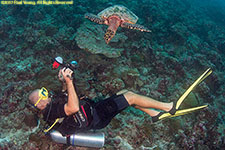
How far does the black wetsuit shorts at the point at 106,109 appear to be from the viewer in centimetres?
259

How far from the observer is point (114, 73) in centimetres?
496

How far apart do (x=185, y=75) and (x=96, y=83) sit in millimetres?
4454

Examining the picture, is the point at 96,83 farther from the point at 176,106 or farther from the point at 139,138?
the point at 176,106

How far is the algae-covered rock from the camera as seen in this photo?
560 centimetres

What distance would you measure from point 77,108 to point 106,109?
2.58 feet

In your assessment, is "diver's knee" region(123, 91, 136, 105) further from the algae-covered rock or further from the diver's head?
the algae-covered rock

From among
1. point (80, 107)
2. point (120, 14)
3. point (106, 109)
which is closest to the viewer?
point (80, 107)

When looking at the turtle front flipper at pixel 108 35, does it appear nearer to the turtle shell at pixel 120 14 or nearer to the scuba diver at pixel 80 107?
the turtle shell at pixel 120 14

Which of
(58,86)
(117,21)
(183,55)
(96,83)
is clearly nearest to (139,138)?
(96,83)

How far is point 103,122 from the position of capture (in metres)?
2.65

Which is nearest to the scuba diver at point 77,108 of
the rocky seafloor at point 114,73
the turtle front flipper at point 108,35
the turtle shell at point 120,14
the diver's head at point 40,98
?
the diver's head at point 40,98

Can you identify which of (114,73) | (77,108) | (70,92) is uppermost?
(70,92)

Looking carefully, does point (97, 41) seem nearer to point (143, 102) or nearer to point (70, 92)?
point (143, 102)

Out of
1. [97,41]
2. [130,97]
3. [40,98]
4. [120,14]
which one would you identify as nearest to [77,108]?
[40,98]
